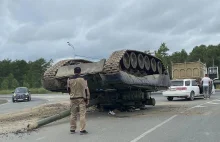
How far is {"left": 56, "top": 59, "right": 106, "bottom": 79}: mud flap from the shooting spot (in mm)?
12078

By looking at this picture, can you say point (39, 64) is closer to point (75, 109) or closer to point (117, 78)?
point (117, 78)

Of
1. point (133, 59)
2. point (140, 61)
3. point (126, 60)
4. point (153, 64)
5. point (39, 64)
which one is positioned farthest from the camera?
point (39, 64)

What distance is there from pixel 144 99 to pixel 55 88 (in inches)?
177

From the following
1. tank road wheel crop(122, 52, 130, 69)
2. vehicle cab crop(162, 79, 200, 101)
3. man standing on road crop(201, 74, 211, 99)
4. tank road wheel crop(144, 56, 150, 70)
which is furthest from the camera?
man standing on road crop(201, 74, 211, 99)

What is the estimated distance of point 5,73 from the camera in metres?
122

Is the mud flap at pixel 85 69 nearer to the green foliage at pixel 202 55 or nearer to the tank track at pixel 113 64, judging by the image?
the tank track at pixel 113 64

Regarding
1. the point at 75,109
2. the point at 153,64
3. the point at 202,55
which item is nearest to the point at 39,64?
the point at 202,55

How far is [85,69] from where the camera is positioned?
12422mm

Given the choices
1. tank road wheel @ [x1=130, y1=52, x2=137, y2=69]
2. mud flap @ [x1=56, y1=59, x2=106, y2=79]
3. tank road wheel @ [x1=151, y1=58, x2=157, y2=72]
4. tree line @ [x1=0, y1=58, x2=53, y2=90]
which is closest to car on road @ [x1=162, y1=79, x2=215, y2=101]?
tank road wheel @ [x1=151, y1=58, x2=157, y2=72]

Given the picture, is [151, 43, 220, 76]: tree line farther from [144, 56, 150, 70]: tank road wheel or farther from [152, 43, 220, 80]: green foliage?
[144, 56, 150, 70]: tank road wheel

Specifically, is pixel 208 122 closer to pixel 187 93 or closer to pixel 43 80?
pixel 43 80

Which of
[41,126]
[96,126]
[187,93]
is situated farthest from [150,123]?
[187,93]

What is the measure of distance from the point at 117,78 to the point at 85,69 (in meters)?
1.37

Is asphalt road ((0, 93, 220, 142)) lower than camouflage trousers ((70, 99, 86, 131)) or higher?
lower
